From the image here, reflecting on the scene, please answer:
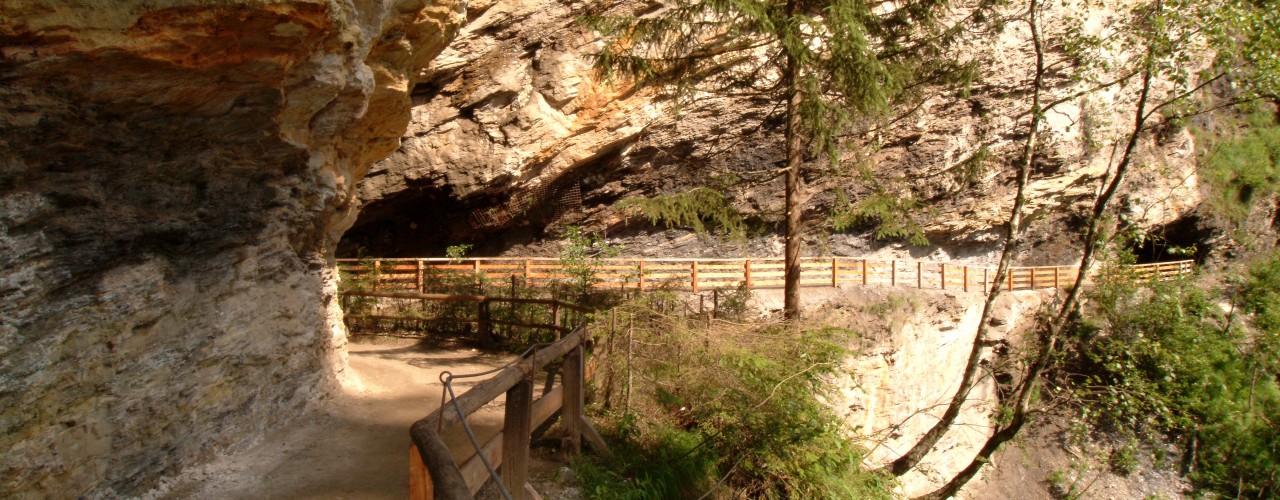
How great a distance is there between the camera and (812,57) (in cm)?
782

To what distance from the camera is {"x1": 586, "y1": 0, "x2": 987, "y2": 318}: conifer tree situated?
7441mm

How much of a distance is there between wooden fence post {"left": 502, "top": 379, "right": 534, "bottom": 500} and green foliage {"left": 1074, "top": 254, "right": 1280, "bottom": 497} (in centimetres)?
1125

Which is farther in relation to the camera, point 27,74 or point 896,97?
point 896,97

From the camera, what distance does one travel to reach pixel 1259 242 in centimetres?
2389

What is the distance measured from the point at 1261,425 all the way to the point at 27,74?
18264 millimetres

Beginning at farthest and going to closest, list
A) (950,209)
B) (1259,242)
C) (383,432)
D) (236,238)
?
(1259,242) → (950,209) → (383,432) → (236,238)

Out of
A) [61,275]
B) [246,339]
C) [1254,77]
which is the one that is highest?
[1254,77]

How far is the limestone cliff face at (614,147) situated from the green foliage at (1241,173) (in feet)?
4.96

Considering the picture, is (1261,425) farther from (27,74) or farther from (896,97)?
(27,74)

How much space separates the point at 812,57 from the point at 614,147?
10390mm

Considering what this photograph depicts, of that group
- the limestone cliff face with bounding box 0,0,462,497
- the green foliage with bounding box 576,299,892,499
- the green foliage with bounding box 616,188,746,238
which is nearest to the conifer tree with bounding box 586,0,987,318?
the green foliage with bounding box 616,188,746,238

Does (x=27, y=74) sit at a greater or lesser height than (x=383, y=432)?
greater

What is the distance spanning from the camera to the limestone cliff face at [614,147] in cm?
1614

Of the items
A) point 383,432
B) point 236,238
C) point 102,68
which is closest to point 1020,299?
point 383,432
